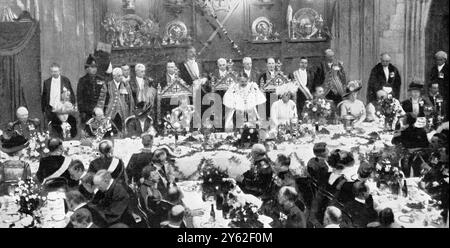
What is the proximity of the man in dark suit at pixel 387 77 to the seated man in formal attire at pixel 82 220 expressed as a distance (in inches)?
158

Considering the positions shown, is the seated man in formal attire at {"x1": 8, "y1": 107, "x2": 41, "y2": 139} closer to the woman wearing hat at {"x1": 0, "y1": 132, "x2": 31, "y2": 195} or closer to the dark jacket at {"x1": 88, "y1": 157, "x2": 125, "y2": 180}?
the woman wearing hat at {"x1": 0, "y1": 132, "x2": 31, "y2": 195}

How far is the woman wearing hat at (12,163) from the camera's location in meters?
9.95

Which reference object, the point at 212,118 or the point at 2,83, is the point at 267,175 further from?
the point at 2,83

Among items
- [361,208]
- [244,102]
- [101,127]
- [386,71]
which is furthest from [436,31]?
[101,127]

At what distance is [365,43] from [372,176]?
5.85 ft

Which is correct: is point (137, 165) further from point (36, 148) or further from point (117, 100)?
point (36, 148)

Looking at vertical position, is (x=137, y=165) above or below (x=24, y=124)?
below

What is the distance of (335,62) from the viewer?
10.3m

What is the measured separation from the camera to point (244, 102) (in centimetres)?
A: 1016

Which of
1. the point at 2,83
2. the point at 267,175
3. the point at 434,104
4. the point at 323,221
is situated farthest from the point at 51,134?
the point at 434,104

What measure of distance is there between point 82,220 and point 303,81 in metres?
3.43

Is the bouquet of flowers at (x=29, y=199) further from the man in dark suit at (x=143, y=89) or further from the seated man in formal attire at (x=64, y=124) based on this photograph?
the man in dark suit at (x=143, y=89)

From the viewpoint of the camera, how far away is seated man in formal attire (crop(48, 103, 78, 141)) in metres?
10.1
